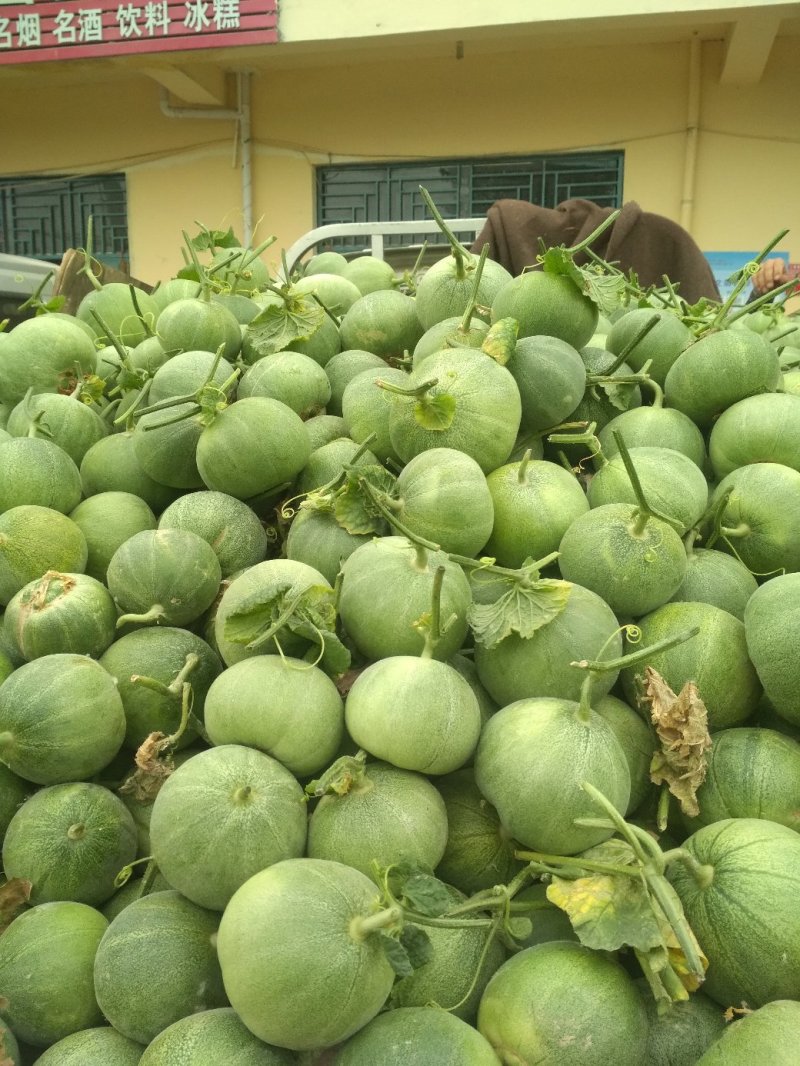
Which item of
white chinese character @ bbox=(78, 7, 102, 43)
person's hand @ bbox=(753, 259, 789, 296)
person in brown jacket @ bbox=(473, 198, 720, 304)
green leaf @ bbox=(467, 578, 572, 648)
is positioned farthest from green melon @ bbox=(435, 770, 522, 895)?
white chinese character @ bbox=(78, 7, 102, 43)

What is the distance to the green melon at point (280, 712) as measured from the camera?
1.47 meters

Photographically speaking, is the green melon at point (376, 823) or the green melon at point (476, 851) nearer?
the green melon at point (376, 823)

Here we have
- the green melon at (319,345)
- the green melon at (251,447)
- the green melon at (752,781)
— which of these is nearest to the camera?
the green melon at (752,781)

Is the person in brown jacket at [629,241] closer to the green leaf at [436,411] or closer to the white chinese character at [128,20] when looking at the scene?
the green leaf at [436,411]

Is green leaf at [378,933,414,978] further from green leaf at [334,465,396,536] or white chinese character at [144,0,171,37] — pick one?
white chinese character at [144,0,171,37]

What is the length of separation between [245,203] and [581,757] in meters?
9.23

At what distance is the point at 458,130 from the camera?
29.9 ft

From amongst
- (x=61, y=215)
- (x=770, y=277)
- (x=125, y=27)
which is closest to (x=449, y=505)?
(x=770, y=277)

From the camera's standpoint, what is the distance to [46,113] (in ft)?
33.8

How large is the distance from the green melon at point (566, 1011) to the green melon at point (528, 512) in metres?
0.82

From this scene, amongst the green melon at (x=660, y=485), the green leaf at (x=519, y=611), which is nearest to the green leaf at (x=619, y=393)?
the green melon at (x=660, y=485)

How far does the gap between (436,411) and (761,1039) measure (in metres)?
1.26

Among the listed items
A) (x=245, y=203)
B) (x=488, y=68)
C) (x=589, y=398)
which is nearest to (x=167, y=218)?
(x=245, y=203)

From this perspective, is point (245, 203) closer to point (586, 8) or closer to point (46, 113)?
point (46, 113)
